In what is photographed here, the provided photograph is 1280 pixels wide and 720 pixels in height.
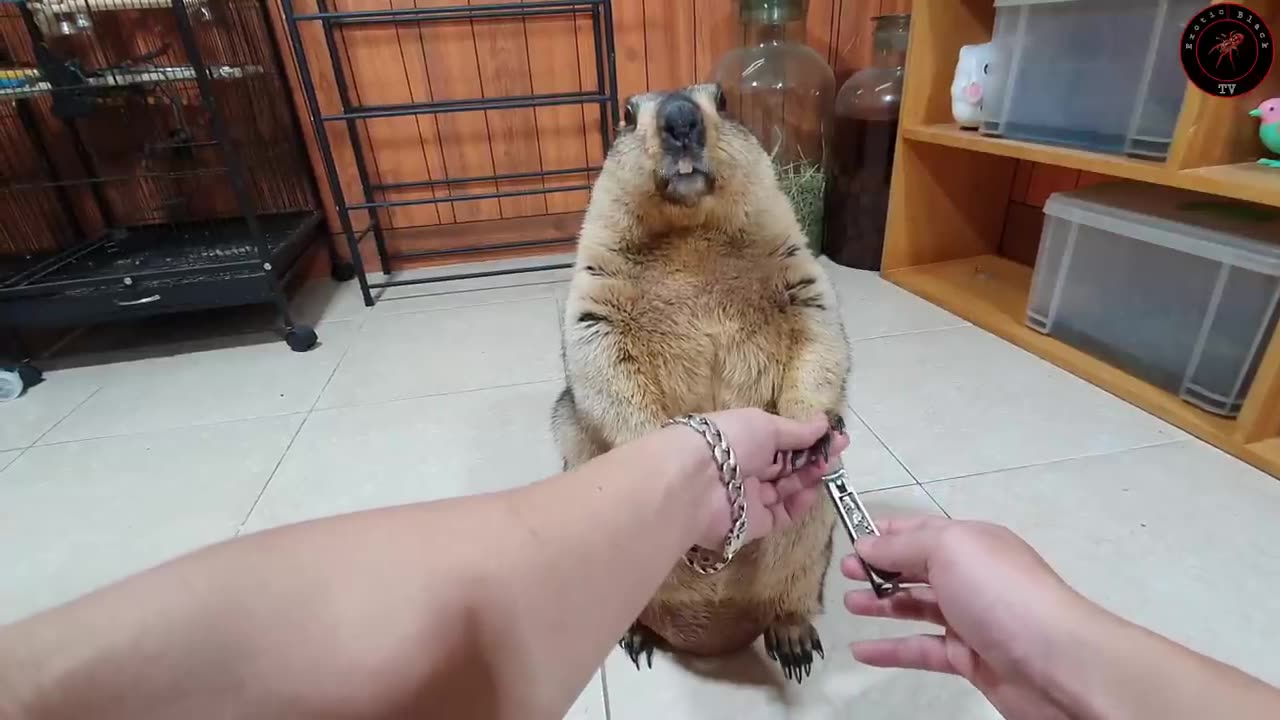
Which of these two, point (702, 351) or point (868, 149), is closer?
point (702, 351)

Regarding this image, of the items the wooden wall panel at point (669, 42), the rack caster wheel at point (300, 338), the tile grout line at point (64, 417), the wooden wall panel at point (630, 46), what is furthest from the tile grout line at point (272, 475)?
the wooden wall panel at point (669, 42)

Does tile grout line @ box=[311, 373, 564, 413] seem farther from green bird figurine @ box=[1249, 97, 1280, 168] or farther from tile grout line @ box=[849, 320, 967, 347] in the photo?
green bird figurine @ box=[1249, 97, 1280, 168]

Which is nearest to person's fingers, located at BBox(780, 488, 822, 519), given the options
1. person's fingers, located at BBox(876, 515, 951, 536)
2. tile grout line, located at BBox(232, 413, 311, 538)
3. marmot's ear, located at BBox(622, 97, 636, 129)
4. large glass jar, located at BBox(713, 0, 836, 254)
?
person's fingers, located at BBox(876, 515, 951, 536)

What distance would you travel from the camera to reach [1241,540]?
1.17 m

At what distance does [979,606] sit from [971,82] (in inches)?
78.7

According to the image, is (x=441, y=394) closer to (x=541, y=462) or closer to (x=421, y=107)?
(x=541, y=462)

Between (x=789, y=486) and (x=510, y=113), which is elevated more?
(x=510, y=113)

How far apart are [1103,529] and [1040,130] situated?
1.23 meters

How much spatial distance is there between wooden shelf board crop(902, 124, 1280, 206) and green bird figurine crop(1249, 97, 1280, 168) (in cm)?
4

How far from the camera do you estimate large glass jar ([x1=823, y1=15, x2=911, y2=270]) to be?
7.91 feet

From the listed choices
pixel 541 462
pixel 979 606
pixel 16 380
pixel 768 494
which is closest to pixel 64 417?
pixel 16 380

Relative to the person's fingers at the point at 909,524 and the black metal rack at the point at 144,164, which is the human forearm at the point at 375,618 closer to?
the person's fingers at the point at 909,524

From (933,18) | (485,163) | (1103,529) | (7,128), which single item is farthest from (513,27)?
(1103,529)

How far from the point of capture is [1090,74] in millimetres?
1692
